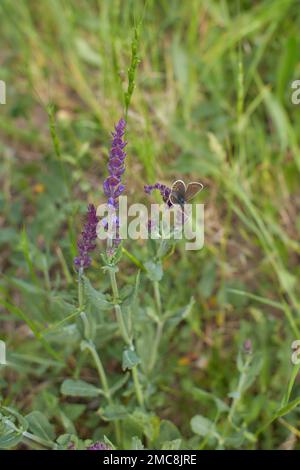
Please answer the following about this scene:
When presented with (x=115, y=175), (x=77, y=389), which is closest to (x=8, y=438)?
(x=77, y=389)

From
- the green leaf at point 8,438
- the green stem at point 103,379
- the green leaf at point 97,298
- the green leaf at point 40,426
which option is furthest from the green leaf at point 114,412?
the green leaf at point 97,298

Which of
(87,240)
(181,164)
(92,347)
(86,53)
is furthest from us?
(86,53)

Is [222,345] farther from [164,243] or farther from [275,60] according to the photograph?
[275,60]

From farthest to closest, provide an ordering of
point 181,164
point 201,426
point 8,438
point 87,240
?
point 181,164 < point 201,426 < point 8,438 < point 87,240

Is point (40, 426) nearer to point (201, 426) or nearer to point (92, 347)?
point (92, 347)

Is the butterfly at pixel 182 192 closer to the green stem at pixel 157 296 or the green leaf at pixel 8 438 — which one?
the green stem at pixel 157 296
